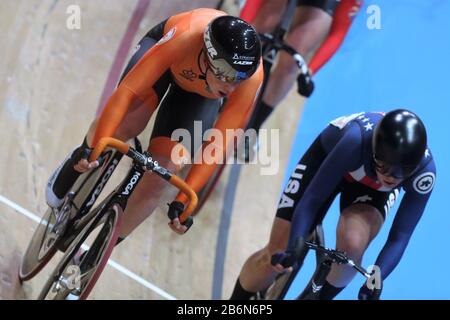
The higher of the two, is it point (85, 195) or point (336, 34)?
point (336, 34)

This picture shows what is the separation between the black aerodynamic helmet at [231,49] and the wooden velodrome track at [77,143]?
1.11m

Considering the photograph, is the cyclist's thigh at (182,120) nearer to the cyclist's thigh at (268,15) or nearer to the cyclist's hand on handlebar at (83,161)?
the cyclist's hand on handlebar at (83,161)

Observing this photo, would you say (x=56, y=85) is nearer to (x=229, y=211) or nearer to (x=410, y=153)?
(x=229, y=211)

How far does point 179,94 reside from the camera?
401 cm

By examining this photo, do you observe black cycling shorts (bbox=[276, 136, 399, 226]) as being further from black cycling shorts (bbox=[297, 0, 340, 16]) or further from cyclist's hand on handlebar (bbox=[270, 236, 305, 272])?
black cycling shorts (bbox=[297, 0, 340, 16])

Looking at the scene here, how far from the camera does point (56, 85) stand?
5.47 metres

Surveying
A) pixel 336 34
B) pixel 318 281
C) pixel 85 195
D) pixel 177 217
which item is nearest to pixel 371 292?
pixel 318 281

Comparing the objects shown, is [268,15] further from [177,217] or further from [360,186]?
[177,217]

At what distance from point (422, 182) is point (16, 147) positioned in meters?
2.15

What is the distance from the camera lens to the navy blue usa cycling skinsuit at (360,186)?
3.88 metres

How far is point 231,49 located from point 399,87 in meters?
2.60

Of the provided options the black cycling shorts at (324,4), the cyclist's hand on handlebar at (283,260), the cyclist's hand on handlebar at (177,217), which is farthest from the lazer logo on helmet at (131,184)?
the black cycling shorts at (324,4)

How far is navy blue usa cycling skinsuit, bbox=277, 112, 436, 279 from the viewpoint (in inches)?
153
